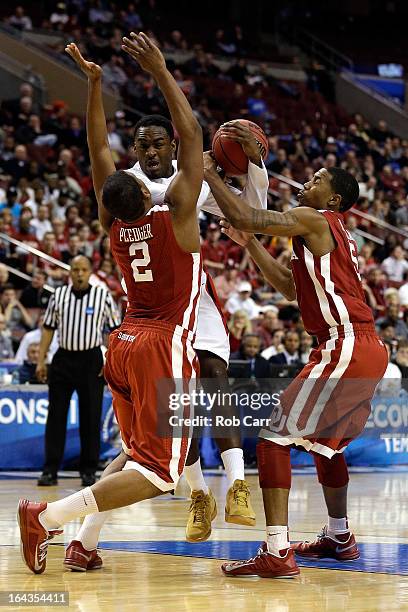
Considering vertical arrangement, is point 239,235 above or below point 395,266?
below

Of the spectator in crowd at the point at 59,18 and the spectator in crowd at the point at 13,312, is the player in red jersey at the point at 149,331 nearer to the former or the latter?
the spectator in crowd at the point at 13,312

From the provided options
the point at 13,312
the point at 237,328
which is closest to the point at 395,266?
the point at 237,328

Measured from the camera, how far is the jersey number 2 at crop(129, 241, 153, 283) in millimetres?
4992

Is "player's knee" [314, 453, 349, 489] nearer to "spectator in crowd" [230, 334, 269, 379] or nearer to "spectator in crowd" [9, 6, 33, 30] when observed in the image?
"spectator in crowd" [230, 334, 269, 379]

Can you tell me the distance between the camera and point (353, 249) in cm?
550

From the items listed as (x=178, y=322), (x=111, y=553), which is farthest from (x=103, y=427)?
(x=178, y=322)

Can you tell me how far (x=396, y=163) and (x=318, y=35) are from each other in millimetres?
6380

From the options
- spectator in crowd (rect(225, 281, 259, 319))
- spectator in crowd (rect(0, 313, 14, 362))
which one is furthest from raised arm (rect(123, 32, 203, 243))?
spectator in crowd (rect(225, 281, 259, 319))

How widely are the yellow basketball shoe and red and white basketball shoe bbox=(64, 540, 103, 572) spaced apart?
24.9 inches

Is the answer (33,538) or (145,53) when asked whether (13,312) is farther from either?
(145,53)

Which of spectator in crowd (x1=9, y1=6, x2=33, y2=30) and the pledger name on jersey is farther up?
spectator in crowd (x1=9, y1=6, x2=33, y2=30)

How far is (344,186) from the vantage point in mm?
5582

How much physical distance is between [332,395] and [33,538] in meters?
1.49

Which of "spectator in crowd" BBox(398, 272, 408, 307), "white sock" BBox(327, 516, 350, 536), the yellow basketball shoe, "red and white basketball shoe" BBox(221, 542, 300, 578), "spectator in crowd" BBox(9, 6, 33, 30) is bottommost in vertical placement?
"red and white basketball shoe" BBox(221, 542, 300, 578)
